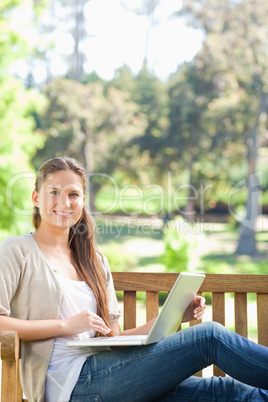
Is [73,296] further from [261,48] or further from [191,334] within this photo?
[261,48]

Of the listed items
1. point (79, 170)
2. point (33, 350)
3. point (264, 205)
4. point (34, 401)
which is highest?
point (264, 205)

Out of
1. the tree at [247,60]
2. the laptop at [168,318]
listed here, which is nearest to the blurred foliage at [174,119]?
the tree at [247,60]

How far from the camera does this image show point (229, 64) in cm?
1389

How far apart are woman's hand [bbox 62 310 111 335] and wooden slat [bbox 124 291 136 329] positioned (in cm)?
57

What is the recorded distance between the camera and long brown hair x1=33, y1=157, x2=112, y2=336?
200 centimetres

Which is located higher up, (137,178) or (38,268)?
(137,178)

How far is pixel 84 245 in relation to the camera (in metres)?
2.12

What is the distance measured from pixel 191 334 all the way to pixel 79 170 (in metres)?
0.75

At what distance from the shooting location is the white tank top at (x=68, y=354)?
1725 millimetres

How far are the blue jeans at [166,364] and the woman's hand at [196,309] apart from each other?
0.62 ft

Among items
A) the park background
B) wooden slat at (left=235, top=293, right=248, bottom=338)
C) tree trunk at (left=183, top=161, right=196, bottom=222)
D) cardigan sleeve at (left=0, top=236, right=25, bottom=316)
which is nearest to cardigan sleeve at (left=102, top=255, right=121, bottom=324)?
cardigan sleeve at (left=0, top=236, right=25, bottom=316)

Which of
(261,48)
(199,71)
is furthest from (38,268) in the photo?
(199,71)

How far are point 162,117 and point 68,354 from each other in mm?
14694

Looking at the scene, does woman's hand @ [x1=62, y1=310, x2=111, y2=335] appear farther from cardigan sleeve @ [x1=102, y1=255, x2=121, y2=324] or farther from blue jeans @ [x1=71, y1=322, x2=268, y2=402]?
cardigan sleeve @ [x1=102, y1=255, x2=121, y2=324]
